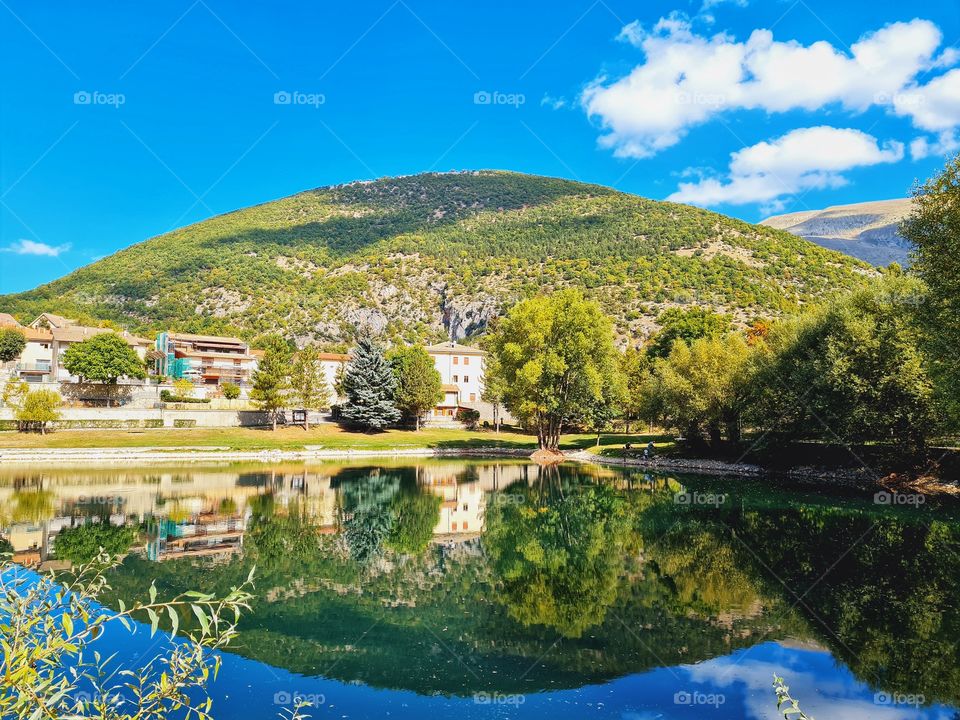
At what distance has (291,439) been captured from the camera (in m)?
65.7

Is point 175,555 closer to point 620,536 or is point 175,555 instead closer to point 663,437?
point 620,536

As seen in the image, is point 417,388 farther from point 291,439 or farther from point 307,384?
point 291,439

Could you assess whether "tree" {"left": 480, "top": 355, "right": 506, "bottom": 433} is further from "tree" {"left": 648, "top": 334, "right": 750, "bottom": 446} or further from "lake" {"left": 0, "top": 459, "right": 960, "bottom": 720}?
"lake" {"left": 0, "top": 459, "right": 960, "bottom": 720}

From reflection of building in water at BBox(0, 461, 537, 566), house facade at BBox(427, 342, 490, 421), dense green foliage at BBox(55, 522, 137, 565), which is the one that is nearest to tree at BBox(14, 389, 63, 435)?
reflection of building in water at BBox(0, 461, 537, 566)

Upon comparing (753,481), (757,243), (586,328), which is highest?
(757,243)

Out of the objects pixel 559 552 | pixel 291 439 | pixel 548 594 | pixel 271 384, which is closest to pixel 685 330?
pixel 291 439

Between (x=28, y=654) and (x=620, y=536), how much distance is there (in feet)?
73.0

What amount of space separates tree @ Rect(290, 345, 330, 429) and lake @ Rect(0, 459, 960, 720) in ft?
118

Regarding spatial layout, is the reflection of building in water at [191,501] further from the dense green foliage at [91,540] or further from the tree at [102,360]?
the tree at [102,360]

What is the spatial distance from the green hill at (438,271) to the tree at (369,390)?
50.8m

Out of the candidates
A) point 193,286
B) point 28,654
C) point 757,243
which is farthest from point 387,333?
point 28,654

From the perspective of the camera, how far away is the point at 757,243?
453 feet

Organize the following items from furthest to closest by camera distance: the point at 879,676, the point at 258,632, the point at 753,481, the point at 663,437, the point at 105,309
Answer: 1. the point at 105,309
2. the point at 663,437
3. the point at 753,481
4. the point at 258,632
5. the point at 879,676

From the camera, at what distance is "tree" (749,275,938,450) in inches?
1390
